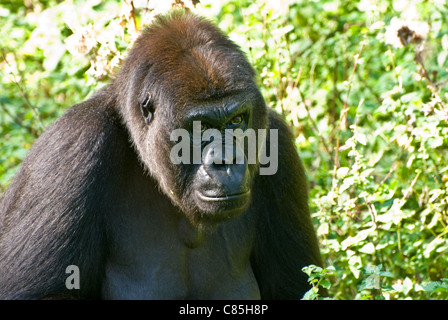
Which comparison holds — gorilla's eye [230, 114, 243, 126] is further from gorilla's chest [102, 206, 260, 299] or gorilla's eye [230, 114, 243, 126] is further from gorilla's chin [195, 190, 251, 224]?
gorilla's chest [102, 206, 260, 299]

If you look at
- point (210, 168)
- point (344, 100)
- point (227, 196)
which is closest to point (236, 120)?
point (210, 168)

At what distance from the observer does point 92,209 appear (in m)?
4.71

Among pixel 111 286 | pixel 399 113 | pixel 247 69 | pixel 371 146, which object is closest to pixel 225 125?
pixel 247 69

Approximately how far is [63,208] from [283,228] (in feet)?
5.41

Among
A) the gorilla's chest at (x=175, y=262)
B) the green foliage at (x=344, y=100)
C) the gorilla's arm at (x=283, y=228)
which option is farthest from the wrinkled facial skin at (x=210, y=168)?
the green foliage at (x=344, y=100)

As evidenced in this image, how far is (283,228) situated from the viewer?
5359 millimetres

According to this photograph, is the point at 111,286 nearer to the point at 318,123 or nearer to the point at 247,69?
the point at 247,69

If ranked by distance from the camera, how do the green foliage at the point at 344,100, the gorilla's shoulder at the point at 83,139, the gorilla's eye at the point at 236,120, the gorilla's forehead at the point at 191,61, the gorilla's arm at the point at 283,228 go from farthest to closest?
the green foliage at the point at 344,100
the gorilla's arm at the point at 283,228
the gorilla's shoulder at the point at 83,139
the gorilla's eye at the point at 236,120
the gorilla's forehead at the point at 191,61

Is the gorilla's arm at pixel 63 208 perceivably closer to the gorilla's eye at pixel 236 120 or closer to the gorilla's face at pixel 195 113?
the gorilla's face at pixel 195 113

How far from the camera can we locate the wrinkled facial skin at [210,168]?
14.3 feet

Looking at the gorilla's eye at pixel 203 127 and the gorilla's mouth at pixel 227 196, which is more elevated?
the gorilla's eye at pixel 203 127

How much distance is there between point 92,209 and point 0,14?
357 centimetres

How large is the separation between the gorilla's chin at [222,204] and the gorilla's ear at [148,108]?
61 centimetres
